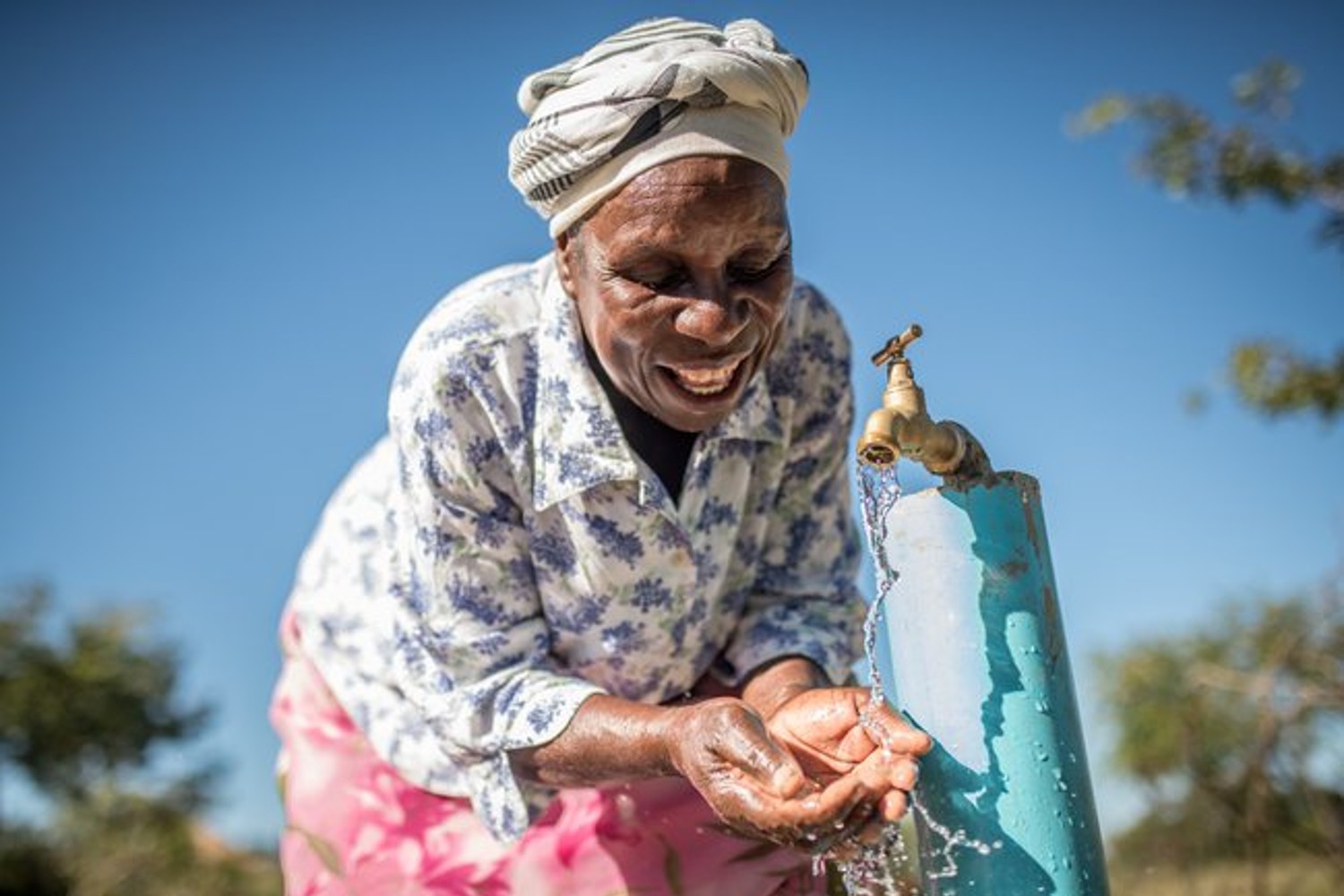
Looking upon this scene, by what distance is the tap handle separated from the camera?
190 centimetres

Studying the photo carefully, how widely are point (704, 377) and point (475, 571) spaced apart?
0.60 meters

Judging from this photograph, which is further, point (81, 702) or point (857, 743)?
point (81, 702)

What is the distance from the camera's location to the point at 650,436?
2354 millimetres

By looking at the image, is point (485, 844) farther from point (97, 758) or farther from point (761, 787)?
point (97, 758)

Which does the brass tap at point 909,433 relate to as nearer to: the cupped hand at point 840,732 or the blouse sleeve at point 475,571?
the cupped hand at point 840,732

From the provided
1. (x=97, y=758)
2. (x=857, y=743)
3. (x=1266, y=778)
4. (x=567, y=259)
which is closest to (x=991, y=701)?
(x=857, y=743)

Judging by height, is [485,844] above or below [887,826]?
above

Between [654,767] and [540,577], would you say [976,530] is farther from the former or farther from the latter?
[540,577]

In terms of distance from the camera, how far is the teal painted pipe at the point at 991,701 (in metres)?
1.76

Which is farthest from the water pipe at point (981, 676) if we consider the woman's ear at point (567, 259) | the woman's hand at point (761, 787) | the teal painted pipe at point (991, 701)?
the woman's ear at point (567, 259)

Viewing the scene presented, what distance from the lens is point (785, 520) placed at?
2619 mm

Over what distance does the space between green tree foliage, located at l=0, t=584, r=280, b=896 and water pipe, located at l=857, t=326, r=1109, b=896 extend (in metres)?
15.0

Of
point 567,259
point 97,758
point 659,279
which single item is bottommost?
point 659,279

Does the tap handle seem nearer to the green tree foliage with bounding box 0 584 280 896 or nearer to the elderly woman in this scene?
the elderly woman
